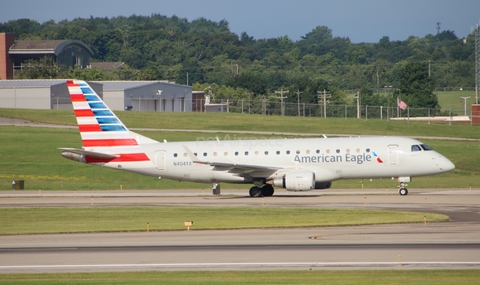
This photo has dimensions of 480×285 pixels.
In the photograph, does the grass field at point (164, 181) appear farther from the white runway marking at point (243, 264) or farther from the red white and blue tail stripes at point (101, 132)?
the red white and blue tail stripes at point (101, 132)

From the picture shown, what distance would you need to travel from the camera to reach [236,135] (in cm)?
8000

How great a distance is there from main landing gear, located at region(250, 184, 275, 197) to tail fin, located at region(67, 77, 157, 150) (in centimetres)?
791

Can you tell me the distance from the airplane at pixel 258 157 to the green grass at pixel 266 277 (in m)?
21.6

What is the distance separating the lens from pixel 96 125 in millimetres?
46594

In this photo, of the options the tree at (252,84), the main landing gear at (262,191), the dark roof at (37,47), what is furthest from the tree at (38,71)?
the main landing gear at (262,191)

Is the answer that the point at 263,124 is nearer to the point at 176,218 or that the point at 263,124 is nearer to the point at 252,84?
the point at 176,218

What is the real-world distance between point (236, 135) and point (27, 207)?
40987 millimetres

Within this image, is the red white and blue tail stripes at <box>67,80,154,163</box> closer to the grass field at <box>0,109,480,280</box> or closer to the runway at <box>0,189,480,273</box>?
the grass field at <box>0,109,480,280</box>

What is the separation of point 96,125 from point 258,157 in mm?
10397

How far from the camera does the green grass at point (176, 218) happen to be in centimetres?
3219

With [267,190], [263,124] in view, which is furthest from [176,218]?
[263,124]

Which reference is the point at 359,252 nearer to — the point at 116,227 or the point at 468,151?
the point at 116,227

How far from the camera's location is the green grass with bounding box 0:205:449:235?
3219 centimetres

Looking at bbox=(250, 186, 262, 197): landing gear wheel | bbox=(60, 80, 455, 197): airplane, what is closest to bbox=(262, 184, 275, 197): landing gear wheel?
bbox=(60, 80, 455, 197): airplane
